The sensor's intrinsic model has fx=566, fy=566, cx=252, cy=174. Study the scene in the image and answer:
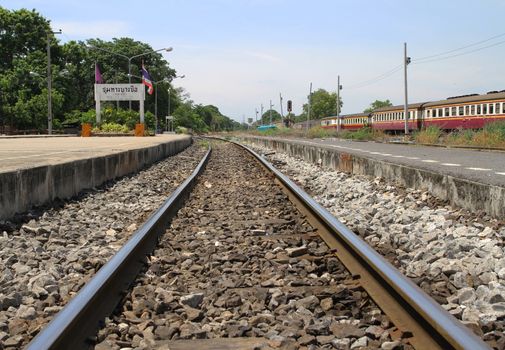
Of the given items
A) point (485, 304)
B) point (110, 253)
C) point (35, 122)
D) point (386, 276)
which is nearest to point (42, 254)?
point (110, 253)

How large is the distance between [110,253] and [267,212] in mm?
3079

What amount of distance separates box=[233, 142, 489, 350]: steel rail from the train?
3013cm

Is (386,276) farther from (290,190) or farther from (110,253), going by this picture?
(290,190)

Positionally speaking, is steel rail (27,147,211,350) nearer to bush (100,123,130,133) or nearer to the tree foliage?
bush (100,123,130,133)

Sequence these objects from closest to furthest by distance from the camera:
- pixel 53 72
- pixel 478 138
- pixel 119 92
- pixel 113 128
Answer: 1. pixel 478 138
2. pixel 113 128
3. pixel 119 92
4. pixel 53 72

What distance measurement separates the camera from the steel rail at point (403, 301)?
8.96 feet

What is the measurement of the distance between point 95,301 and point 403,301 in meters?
1.88

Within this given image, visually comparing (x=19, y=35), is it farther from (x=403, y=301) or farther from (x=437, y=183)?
(x=403, y=301)

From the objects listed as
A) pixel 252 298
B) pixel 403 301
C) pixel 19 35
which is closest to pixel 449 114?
pixel 252 298

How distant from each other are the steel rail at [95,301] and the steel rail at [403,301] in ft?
5.72

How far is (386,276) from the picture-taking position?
12.5 ft

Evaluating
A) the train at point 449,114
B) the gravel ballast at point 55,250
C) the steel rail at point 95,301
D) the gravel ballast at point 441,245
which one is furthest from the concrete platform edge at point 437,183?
the train at point 449,114

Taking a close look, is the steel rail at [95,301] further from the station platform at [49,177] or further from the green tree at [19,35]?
the green tree at [19,35]

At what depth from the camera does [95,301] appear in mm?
3506
